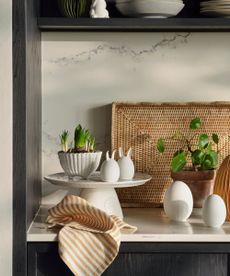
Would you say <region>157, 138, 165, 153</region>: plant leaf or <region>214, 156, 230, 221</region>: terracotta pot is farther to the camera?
<region>157, 138, 165, 153</region>: plant leaf

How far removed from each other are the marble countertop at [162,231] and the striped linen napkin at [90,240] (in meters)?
0.04

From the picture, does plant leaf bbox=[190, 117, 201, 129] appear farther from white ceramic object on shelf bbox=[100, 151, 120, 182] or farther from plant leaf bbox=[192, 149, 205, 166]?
white ceramic object on shelf bbox=[100, 151, 120, 182]

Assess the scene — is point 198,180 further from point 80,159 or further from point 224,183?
point 80,159

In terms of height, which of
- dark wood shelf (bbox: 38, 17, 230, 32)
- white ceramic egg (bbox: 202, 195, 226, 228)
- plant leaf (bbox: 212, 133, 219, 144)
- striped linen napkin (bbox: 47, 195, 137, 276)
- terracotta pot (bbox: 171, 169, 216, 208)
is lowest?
striped linen napkin (bbox: 47, 195, 137, 276)

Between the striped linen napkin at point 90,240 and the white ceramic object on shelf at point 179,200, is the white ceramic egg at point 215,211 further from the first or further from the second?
the striped linen napkin at point 90,240

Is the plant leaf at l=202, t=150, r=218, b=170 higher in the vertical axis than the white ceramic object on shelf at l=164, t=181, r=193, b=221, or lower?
higher

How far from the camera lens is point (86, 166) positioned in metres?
2.19

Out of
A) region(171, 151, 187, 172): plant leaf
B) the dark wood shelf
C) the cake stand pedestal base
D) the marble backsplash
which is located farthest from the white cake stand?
the dark wood shelf

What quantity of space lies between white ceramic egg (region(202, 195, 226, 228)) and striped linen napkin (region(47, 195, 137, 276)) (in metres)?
0.22

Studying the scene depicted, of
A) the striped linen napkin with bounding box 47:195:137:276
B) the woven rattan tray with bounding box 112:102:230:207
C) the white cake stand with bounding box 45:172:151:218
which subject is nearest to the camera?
the striped linen napkin with bounding box 47:195:137:276

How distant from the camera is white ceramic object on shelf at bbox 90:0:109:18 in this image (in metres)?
2.32

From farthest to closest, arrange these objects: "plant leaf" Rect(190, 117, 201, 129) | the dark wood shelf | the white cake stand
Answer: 1. "plant leaf" Rect(190, 117, 201, 129)
2. the dark wood shelf
3. the white cake stand

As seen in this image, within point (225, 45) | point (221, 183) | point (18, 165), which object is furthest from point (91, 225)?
point (225, 45)

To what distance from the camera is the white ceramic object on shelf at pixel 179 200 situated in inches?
84.6
